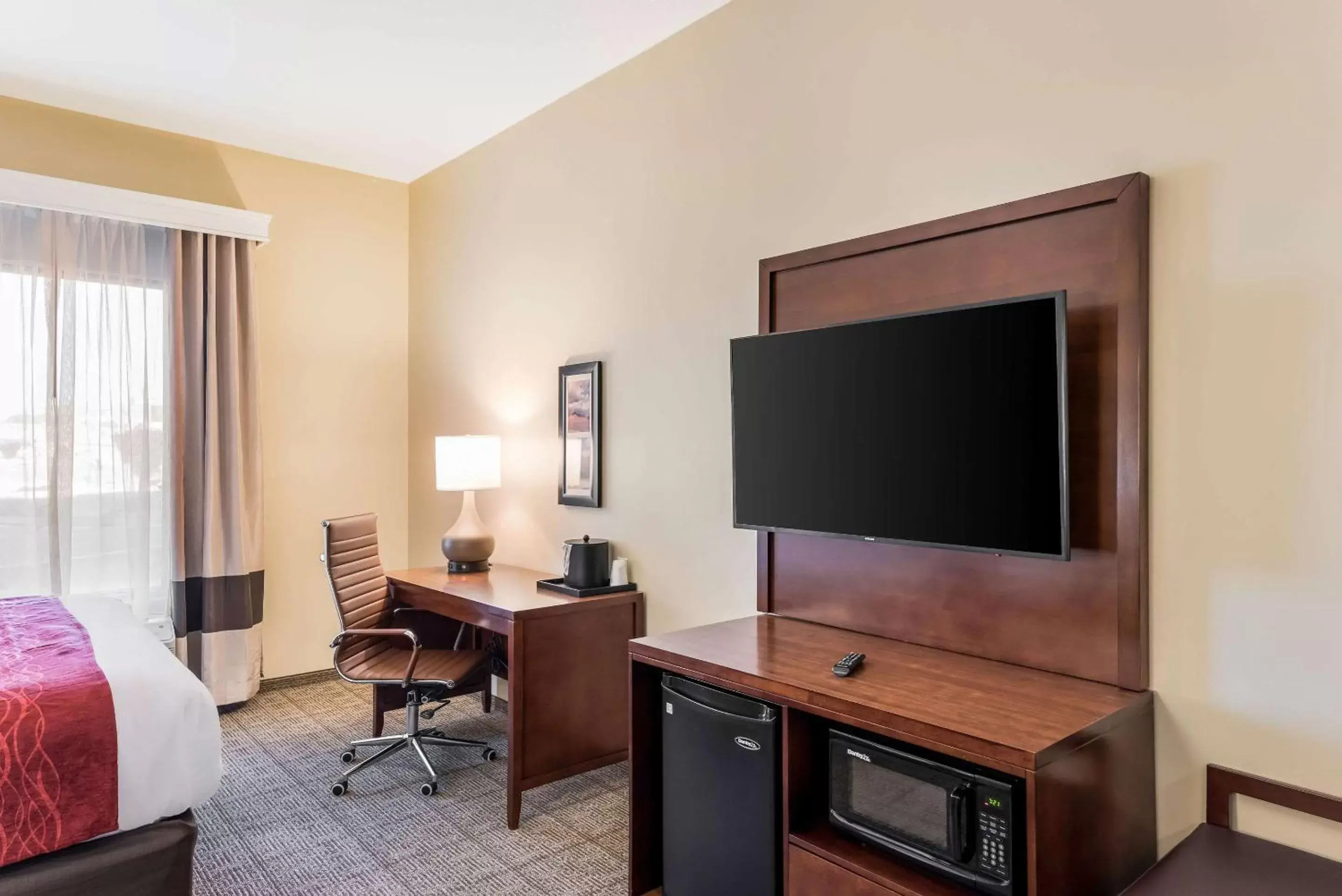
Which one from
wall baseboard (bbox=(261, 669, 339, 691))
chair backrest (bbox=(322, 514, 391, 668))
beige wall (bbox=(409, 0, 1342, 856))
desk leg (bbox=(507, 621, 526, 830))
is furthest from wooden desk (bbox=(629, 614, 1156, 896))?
wall baseboard (bbox=(261, 669, 339, 691))

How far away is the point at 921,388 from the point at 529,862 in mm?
1924

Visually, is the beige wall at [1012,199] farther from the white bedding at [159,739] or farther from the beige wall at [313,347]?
the white bedding at [159,739]

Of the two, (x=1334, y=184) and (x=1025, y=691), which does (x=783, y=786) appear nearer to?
(x=1025, y=691)

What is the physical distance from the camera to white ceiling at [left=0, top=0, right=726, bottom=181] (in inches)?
116

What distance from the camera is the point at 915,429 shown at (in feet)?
6.89

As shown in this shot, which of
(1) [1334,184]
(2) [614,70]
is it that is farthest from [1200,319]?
(2) [614,70]

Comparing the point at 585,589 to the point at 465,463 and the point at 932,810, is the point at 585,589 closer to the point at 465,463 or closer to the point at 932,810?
the point at 465,463

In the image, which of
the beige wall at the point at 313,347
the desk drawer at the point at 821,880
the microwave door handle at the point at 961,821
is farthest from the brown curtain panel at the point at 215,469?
the microwave door handle at the point at 961,821

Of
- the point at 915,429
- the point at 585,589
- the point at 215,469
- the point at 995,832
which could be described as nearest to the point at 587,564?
the point at 585,589

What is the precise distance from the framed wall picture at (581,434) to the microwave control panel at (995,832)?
2162 mm

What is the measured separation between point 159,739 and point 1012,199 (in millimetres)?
2643

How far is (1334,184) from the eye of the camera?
1.61 metres

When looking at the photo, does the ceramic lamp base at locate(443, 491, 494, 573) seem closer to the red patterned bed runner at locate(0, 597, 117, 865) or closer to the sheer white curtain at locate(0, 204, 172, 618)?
the sheer white curtain at locate(0, 204, 172, 618)

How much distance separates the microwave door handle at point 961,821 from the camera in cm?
161
